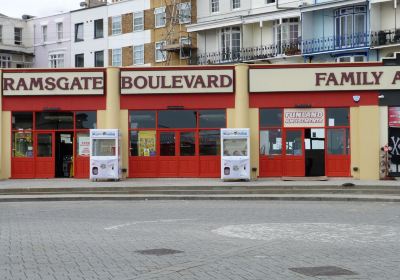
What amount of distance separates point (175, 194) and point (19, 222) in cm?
894

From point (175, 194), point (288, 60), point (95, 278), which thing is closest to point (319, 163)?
point (175, 194)

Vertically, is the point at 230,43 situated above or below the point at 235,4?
below

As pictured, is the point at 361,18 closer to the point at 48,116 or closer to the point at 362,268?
the point at 48,116

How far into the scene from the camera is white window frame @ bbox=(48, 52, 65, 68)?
58.3 meters

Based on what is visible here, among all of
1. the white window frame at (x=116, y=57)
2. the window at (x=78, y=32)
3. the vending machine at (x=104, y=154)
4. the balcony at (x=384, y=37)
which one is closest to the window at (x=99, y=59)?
the white window frame at (x=116, y=57)

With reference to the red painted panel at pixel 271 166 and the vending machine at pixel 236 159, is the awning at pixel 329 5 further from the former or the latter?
the vending machine at pixel 236 159

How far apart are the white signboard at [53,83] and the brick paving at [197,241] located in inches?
412

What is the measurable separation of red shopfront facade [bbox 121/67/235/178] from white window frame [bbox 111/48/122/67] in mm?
25907

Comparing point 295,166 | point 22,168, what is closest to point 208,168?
point 295,166

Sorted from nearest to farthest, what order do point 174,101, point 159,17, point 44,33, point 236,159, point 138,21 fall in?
point 236,159 < point 174,101 < point 159,17 < point 138,21 < point 44,33

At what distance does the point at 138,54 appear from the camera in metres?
52.9

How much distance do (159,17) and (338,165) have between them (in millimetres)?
27847

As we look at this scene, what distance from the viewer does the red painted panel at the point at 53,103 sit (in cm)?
2872

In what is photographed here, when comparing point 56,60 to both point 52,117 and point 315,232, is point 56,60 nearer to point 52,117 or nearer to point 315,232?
point 52,117
